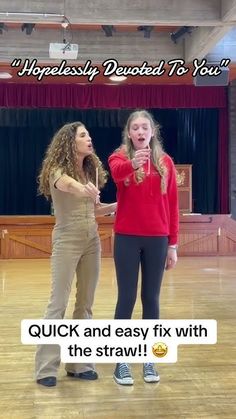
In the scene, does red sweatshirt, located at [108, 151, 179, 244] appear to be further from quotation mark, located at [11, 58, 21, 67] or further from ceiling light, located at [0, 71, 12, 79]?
ceiling light, located at [0, 71, 12, 79]

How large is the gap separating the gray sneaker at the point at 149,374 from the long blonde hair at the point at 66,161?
94 cm

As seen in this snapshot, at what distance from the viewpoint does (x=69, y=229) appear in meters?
2.71

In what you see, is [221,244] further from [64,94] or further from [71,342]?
[71,342]

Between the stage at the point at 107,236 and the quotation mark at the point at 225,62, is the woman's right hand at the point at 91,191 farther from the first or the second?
the quotation mark at the point at 225,62

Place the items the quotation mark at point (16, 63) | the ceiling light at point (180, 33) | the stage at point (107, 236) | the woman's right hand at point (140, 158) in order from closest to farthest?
the woman's right hand at point (140, 158) < the ceiling light at point (180, 33) < the quotation mark at point (16, 63) < the stage at point (107, 236)

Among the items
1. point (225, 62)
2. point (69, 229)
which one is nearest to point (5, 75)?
point (225, 62)

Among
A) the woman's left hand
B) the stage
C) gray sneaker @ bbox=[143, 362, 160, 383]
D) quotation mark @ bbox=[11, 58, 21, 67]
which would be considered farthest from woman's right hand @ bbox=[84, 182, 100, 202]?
the stage

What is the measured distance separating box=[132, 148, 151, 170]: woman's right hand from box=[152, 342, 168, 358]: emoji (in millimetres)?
871

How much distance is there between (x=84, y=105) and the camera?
10203 mm

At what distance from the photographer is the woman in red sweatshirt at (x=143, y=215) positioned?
2559 mm

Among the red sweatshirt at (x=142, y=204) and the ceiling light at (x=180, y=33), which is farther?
the ceiling light at (x=180, y=33)

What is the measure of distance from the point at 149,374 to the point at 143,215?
82 cm

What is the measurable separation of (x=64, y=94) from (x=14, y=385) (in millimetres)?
7919

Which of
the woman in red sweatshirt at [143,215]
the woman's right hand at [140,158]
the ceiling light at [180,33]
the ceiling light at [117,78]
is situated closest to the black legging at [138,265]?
the woman in red sweatshirt at [143,215]
